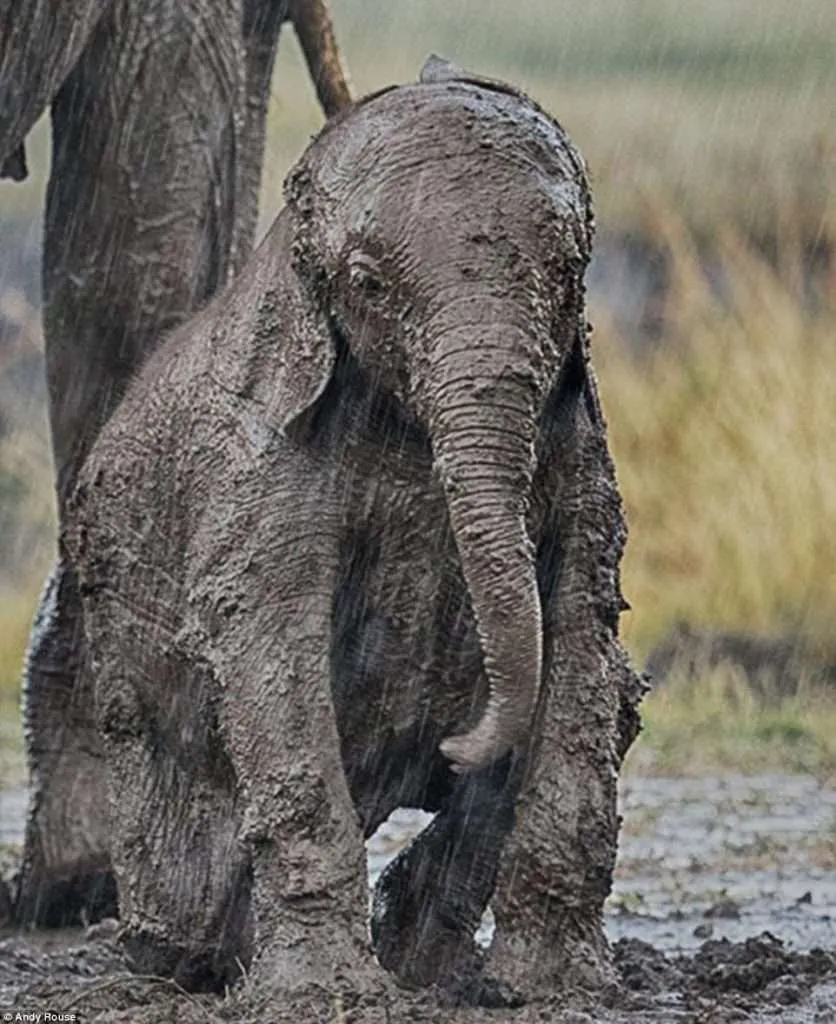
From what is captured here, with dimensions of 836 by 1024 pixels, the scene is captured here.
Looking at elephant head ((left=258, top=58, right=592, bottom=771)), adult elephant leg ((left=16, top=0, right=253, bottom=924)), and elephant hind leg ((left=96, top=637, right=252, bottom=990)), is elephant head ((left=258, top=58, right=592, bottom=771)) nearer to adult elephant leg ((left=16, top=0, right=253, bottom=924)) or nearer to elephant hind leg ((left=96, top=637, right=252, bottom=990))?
elephant hind leg ((left=96, top=637, right=252, bottom=990))

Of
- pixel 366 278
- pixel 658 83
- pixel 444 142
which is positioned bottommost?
pixel 366 278

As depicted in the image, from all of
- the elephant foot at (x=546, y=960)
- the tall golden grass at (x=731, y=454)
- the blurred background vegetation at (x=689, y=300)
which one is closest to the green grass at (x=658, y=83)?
the blurred background vegetation at (x=689, y=300)

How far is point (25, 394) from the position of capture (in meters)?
22.6

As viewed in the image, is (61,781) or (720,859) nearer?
(61,781)

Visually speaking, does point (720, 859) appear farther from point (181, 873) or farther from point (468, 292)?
point (468, 292)

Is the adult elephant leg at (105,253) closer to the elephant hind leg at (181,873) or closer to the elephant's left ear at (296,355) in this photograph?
the elephant hind leg at (181,873)

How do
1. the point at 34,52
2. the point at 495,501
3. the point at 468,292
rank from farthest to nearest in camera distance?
the point at 34,52 < the point at 468,292 < the point at 495,501

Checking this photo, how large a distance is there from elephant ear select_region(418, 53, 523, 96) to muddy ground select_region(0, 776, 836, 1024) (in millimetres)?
1711

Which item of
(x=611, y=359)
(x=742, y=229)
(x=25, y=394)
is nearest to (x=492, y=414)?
(x=611, y=359)

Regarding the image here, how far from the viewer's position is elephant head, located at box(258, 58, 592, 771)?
6793mm

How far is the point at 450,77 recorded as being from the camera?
7.36 meters

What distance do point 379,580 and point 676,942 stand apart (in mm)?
2024

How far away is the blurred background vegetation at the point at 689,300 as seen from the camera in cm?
1590

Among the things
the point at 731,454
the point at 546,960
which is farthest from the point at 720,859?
the point at 731,454
